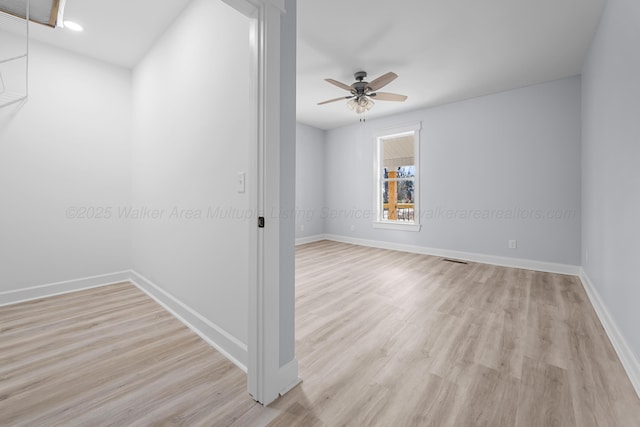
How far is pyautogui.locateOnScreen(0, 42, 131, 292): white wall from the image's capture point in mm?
2598

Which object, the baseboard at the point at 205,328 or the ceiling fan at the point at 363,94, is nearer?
the baseboard at the point at 205,328

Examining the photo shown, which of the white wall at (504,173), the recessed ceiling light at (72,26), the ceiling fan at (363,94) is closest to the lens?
the recessed ceiling light at (72,26)

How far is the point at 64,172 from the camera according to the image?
2.86m

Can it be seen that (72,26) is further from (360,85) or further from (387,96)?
(387,96)

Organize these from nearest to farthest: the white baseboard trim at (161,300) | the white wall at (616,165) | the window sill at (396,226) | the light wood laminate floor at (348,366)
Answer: the light wood laminate floor at (348,366) < the white wall at (616,165) < the white baseboard trim at (161,300) < the window sill at (396,226)

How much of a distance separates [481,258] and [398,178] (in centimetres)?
206

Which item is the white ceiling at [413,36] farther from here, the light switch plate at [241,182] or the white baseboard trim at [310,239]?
the white baseboard trim at [310,239]

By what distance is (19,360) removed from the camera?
1657 millimetres

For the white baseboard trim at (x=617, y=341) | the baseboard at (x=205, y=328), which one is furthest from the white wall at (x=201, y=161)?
the white baseboard trim at (x=617, y=341)

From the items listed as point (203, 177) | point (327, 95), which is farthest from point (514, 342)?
point (327, 95)

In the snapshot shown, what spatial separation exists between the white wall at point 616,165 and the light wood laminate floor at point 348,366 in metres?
0.35

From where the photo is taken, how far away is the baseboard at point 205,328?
1627 millimetres

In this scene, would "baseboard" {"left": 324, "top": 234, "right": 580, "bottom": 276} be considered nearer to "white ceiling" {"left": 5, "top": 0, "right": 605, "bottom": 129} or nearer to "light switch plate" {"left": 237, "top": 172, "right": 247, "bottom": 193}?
"white ceiling" {"left": 5, "top": 0, "right": 605, "bottom": 129}

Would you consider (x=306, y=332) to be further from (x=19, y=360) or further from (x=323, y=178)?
(x=323, y=178)
